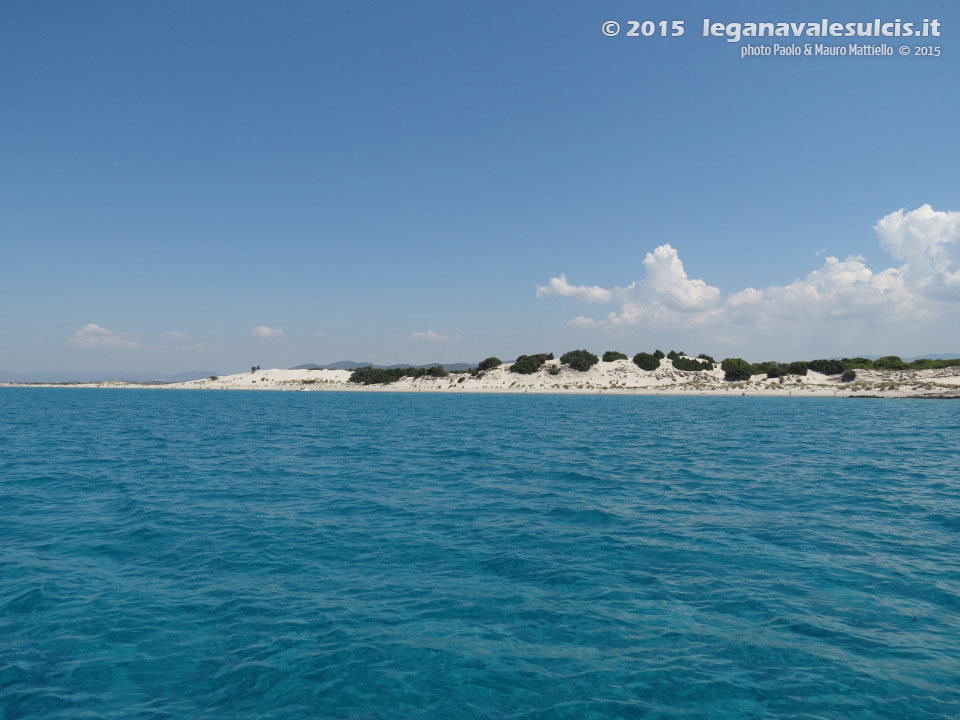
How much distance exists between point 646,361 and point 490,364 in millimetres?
→ 44072

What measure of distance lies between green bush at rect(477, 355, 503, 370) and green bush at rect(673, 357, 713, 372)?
49.3 metres

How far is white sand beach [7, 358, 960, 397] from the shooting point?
96938 mm

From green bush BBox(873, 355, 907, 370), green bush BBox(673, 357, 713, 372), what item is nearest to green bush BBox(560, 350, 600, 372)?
green bush BBox(673, 357, 713, 372)

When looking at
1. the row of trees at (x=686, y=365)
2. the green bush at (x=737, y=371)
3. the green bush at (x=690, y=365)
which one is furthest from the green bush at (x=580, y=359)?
the green bush at (x=737, y=371)

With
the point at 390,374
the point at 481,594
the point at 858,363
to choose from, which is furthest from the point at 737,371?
the point at 481,594

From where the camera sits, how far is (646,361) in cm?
13400

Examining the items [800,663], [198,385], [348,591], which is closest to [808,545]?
[800,663]

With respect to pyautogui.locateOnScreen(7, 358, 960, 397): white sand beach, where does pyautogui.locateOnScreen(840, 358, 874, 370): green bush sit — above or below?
above

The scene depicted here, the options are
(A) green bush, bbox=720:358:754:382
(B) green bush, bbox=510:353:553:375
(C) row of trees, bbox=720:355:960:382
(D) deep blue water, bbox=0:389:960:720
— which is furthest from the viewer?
(B) green bush, bbox=510:353:553:375

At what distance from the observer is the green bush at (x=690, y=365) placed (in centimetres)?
12975

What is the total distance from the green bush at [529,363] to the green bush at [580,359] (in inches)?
212

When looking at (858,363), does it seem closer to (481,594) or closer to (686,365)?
(686,365)

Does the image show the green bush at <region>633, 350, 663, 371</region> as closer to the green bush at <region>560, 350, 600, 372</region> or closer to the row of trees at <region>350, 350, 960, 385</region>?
the row of trees at <region>350, 350, 960, 385</region>

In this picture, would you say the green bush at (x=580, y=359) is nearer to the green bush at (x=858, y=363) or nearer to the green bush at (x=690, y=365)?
the green bush at (x=690, y=365)
